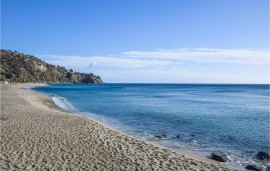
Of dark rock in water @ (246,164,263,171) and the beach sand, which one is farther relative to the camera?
dark rock in water @ (246,164,263,171)

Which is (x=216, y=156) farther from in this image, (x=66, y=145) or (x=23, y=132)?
(x=23, y=132)

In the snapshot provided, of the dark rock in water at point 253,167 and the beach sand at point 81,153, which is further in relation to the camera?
the dark rock in water at point 253,167

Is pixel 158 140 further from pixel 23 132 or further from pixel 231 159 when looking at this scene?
pixel 23 132

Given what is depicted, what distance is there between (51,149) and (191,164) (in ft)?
23.8

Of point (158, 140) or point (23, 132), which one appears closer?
point (23, 132)

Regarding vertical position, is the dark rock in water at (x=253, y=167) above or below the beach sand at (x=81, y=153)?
below

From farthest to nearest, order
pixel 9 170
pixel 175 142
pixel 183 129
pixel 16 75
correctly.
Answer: pixel 16 75
pixel 183 129
pixel 175 142
pixel 9 170

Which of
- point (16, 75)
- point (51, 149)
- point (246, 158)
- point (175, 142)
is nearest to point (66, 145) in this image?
point (51, 149)

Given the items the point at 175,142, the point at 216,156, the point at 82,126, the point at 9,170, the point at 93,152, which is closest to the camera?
the point at 9,170

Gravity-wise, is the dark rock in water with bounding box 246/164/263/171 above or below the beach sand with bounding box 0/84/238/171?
below

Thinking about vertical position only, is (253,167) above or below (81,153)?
below

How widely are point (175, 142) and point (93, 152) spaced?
810 cm

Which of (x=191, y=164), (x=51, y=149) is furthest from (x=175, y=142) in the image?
(x=51, y=149)

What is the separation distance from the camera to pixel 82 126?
2508 centimetres
